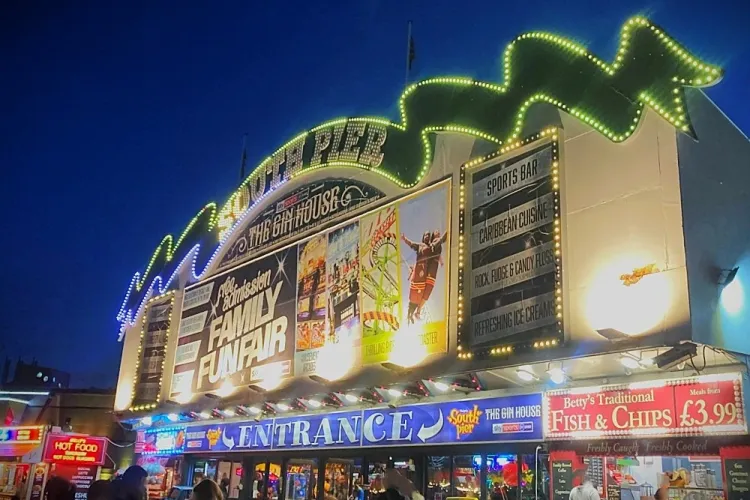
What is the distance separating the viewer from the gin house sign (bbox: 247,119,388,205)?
16.0 meters

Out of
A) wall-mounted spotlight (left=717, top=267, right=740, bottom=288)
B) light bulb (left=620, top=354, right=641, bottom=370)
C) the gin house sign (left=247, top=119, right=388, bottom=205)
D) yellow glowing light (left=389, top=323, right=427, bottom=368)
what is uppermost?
the gin house sign (left=247, top=119, right=388, bottom=205)

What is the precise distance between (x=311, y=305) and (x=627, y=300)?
8216 millimetres

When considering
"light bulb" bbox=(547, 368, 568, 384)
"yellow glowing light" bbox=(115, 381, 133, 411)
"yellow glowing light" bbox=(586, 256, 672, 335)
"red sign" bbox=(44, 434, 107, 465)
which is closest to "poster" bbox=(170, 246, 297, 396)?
"yellow glowing light" bbox=(115, 381, 133, 411)

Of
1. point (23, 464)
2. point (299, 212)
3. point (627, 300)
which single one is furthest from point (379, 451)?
point (23, 464)

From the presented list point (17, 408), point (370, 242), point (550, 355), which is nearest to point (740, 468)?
point (550, 355)

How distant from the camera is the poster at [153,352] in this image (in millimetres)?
21906

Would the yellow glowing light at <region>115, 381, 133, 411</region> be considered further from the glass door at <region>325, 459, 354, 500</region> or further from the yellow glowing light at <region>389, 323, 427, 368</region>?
the yellow glowing light at <region>389, 323, 427, 368</region>

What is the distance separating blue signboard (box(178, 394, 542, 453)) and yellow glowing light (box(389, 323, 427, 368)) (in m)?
1.33

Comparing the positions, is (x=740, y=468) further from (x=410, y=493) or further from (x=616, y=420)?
(x=410, y=493)

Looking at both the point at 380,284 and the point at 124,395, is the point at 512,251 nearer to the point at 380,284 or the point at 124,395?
the point at 380,284

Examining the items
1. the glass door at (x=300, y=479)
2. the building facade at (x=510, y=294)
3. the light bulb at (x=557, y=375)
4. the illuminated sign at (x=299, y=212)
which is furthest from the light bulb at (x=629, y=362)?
the glass door at (x=300, y=479)

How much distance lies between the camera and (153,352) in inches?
878

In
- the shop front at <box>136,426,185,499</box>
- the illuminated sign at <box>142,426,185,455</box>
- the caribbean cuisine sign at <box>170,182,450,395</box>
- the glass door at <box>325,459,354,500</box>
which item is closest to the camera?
the caribbean cuisine sign at <box>170,182,450,395</box>

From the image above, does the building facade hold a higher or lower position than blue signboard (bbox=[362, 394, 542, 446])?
higher
